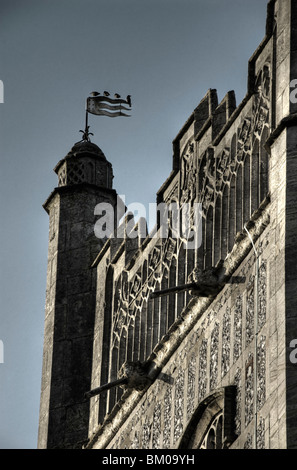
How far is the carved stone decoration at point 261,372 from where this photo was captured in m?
24.1

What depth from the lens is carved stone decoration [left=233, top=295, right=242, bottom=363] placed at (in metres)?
25.2

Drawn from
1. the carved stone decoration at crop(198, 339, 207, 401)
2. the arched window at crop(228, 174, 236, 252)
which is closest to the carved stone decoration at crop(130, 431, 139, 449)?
the carved stone decoration at crop(198, 339, 207, 401)

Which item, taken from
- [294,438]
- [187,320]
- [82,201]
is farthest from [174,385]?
[82,201]

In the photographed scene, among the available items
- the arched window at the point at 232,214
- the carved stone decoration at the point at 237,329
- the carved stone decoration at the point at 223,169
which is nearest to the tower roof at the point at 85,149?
the carved stone decoration at the point at 223,169

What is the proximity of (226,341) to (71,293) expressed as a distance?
7.98 meters

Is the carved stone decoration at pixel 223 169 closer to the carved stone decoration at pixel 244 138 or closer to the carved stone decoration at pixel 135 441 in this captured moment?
the carved stone decoration at pixel 244 138

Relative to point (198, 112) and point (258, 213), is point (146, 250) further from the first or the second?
point (258, 213)

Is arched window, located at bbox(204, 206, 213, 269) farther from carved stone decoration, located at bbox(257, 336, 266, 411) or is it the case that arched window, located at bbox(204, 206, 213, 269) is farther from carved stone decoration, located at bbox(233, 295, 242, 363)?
carved stone decoration, located at bbox(257, 336, 266, 411)

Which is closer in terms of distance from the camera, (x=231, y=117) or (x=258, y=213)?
(x=258, y=213)

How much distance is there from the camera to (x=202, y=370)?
26.4 meters

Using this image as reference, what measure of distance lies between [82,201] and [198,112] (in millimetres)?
5301

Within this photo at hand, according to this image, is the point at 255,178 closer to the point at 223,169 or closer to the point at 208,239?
the point at 223,169

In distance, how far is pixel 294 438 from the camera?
896 inches

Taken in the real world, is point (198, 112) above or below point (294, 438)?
above
